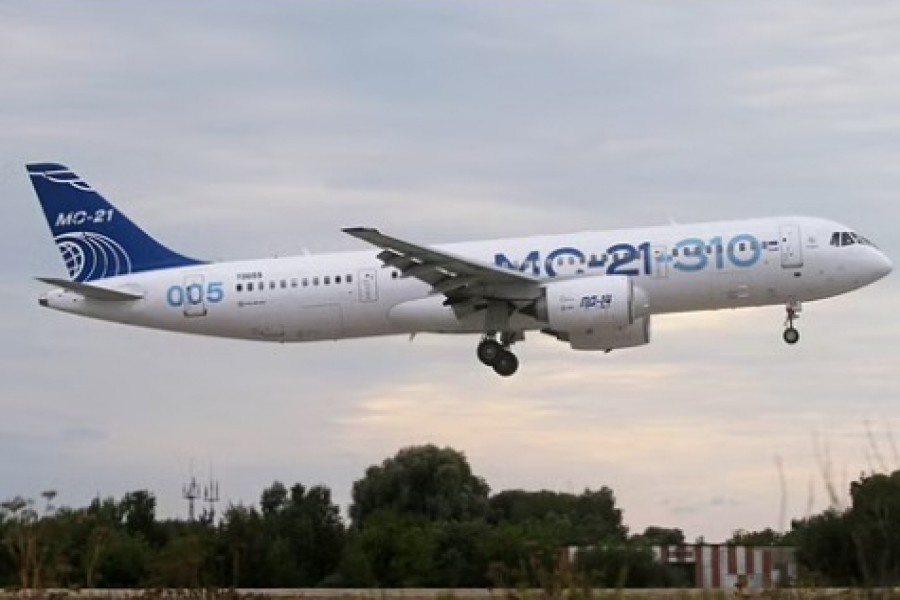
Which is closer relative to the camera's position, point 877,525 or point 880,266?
point 877,525

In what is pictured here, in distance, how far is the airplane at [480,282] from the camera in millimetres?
48656

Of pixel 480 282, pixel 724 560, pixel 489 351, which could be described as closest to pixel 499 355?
pixel 489 351

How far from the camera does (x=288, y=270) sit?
53.4 meters

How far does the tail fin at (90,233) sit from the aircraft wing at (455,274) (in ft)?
27.3

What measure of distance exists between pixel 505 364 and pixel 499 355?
1.16 ft

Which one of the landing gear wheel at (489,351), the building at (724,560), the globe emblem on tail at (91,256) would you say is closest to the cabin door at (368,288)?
the landing gear wheel at (489,351)

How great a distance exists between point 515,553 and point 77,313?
66.9 ft

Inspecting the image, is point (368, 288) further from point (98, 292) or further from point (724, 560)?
point (724, 560)

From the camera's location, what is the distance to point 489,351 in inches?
2058

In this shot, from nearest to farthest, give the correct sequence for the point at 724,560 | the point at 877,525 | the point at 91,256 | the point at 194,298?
the point at 877,525 < the point at 724,560 < the point at 194,298 < the point at 91,256

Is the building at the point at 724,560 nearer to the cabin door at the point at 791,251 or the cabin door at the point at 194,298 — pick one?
the cabin door at the point at 791,251

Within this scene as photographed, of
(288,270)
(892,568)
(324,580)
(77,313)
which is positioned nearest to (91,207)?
(77,313)

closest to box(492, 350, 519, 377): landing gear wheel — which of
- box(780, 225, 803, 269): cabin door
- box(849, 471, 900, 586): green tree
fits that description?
box(780, 225, 803, 269): cabin door

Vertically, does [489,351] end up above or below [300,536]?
above
